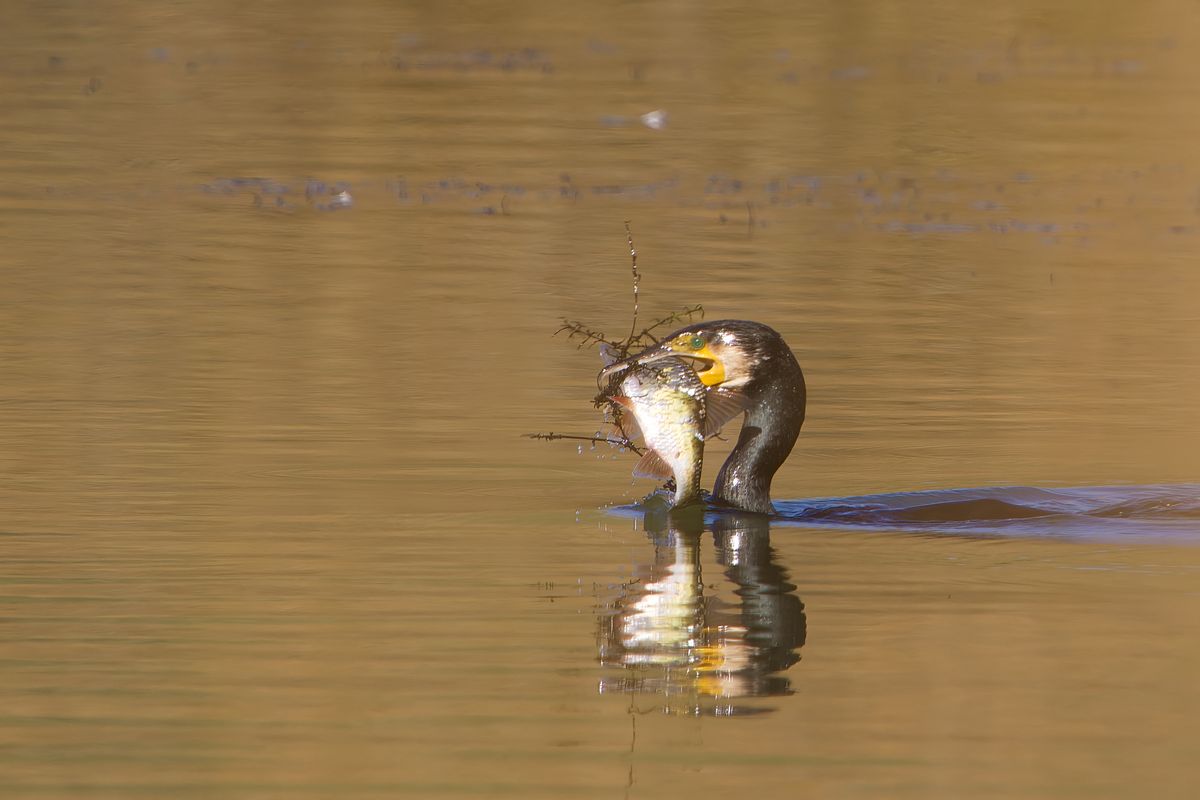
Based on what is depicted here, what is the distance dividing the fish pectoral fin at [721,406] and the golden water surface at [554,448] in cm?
43

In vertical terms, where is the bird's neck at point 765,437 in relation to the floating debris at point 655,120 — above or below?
below

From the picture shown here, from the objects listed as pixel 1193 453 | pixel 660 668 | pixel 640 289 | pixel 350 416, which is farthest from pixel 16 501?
pixel 640 289

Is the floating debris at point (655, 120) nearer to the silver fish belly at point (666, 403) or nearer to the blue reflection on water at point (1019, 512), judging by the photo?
the blue reflection on water at point (1019, 512)

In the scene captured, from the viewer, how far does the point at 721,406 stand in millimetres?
9633

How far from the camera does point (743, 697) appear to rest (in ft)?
21.2

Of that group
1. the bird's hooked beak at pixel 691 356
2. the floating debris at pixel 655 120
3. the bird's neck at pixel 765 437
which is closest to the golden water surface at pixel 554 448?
the floating debris at pixel 655 120

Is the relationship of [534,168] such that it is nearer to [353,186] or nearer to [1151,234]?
[353,186]

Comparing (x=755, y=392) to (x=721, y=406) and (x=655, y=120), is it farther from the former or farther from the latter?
(x=655, y=120)

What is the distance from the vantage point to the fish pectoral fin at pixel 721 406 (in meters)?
9.48

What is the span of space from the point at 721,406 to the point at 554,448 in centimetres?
107

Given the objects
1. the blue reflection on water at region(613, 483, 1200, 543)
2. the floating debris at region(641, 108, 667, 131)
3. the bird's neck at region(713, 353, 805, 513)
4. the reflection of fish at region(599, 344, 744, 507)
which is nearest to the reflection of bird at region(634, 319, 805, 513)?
the bird's neck at region(713, 353, 805, 513)

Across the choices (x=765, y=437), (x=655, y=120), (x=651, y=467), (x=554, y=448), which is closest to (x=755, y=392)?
(x=765, y=437)

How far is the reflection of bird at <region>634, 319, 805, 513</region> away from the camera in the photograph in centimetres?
926

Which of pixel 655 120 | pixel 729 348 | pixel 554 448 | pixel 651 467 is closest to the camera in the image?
pixel 651 467
